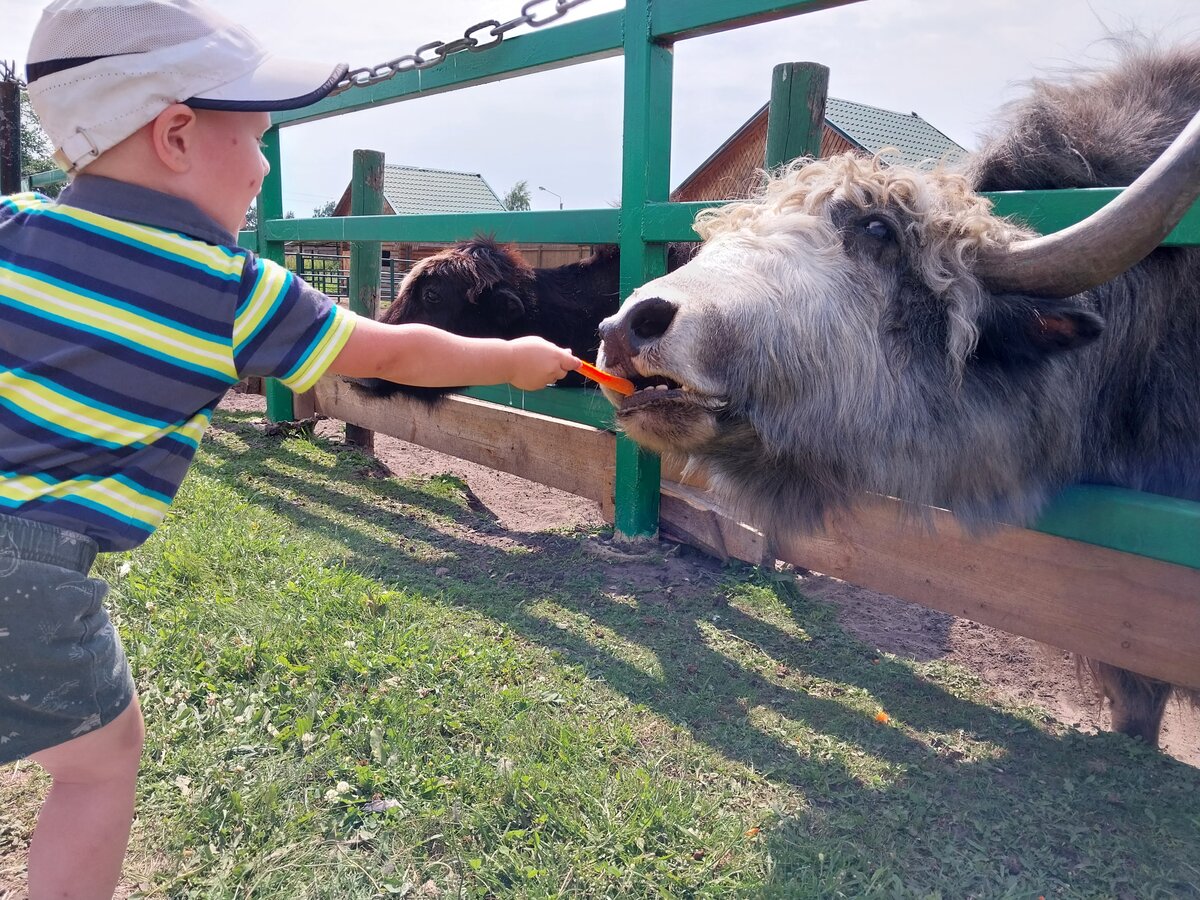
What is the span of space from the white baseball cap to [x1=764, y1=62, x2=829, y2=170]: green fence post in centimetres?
310

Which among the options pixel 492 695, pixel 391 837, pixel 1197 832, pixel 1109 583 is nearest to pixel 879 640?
pixel 1109 583

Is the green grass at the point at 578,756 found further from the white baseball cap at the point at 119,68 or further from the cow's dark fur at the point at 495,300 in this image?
the cow's dark fur at the point at 495,300

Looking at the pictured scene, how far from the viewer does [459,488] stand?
643cm

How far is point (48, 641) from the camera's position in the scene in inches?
64.7

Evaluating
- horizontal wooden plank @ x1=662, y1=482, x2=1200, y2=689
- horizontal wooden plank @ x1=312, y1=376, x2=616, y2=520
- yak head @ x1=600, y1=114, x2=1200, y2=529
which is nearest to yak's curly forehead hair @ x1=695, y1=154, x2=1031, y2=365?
yak head @ x1=600, y1=114, x2=1200, y2=529

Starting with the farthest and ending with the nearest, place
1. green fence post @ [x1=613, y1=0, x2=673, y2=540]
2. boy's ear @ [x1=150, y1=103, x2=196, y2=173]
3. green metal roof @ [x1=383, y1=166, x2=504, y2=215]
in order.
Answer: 1. green metal roof @ [x1=383, y1=166, x2=504, y2=215]
2. green fence post @ [x1=613, y1=0, x2=673, y2=540]
3. boy's ear @ [x1=150, y1=103, x2=196, y2=173]

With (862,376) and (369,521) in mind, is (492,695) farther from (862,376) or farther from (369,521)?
(369,521)

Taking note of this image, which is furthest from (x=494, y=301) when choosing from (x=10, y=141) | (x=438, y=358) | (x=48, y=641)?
(x=10, y=141)

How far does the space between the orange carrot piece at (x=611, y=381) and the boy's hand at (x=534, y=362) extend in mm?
172

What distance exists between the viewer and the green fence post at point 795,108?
4336 millimetres

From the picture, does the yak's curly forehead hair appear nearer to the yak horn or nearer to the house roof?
the yak horn

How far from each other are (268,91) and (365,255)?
20.6ft

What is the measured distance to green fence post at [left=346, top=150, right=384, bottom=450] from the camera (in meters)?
7.73

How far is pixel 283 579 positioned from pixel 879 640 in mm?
2622
